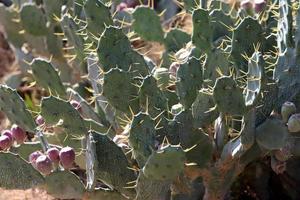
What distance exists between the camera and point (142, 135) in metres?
2.90

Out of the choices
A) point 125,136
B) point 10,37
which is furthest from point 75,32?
point 10,37

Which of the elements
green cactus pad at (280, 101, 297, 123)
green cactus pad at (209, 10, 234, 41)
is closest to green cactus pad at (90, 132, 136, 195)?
green cactus pad at (280, 101, 297, 123)

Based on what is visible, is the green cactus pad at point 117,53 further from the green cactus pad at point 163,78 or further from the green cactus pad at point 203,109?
the green cactus pad at point 203,109

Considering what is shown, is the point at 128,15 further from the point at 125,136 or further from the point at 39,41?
the point at 125,136

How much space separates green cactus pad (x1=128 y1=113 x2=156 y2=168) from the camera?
2.87 m

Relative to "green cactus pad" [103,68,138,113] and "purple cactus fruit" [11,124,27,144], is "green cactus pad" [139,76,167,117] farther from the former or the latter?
"purple cactus fruit" [11,124,27,144]

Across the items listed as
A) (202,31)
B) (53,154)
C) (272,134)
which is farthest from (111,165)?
(202,31)

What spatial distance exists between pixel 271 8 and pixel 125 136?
1.08 metres

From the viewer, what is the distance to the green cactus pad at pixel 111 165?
309cm

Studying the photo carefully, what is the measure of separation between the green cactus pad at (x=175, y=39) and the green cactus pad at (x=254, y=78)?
121 cm

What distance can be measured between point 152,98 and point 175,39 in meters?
1.15

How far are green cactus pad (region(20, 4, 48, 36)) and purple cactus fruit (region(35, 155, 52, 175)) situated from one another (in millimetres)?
1967

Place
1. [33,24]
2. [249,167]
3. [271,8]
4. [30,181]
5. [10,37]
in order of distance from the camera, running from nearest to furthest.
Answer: [30,181], [271,8], [249,167], [33,24], [10,37]

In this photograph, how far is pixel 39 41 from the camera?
16.5 ft
